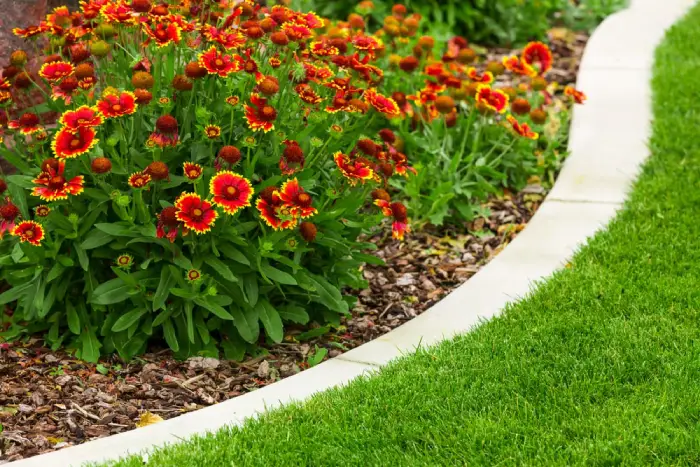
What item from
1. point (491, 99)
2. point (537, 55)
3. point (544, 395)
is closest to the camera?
point (544, 395)

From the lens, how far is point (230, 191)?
3.38m

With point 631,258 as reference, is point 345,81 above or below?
above

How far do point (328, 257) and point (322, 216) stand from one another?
1.03 feet

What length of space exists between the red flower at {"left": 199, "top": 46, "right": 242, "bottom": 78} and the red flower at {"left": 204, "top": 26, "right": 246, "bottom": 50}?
13 centimetres

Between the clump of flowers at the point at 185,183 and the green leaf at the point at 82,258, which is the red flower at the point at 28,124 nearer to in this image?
the clump of flowers at the point at 185,183

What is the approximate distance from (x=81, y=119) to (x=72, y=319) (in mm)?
815

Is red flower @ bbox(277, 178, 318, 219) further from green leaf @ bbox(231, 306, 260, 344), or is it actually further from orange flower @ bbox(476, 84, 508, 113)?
orange flower @ bbox(476, 84, 508, 113)

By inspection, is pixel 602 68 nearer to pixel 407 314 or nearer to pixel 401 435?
pixel 407 314

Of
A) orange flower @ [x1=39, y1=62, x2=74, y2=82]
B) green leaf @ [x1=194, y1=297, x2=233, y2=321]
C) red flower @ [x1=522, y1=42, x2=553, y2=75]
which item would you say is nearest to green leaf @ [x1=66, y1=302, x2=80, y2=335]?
green leaf @ [x1=194, y1=297, x2=233, y2=321]

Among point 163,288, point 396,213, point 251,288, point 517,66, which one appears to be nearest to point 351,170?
point 396,213

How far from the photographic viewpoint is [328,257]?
4.01 meters

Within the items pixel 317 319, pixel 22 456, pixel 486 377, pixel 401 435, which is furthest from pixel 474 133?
pixel 22 456

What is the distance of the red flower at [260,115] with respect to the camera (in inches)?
138

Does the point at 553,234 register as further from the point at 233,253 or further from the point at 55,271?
the point at 55,271
